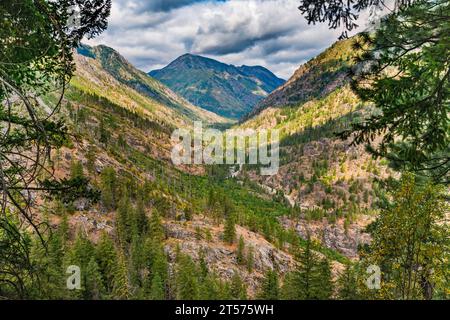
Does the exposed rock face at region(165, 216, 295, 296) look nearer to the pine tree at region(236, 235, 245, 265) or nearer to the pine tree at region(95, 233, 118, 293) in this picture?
the pine tree at region(236, 235, 245, 265)

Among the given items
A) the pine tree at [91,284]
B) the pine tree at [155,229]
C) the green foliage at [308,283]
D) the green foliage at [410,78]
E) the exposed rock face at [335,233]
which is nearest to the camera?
the green foliage at [410,78]

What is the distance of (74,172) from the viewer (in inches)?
3238

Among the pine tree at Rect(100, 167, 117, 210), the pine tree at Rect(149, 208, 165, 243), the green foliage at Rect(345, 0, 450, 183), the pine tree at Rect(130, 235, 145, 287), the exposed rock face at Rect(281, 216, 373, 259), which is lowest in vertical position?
the exposed rock face at Rect(281, 216, 373, 259)

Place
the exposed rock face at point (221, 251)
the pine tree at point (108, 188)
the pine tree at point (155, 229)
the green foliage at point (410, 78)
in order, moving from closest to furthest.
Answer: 1. the green foliage at point (410, 78)
2. the exposed rock face at point (221, 251)
3. the pine tree at point (155, 229)
4. the pine tree at point (108, 188)

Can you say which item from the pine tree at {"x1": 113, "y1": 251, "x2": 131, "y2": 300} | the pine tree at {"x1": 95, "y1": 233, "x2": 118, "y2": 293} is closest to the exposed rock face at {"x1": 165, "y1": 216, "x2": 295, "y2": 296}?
the pine tree at {"x1": 95, "y1": 233, "x2": 118, "y2": 293}

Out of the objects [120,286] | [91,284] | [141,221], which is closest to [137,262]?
[120,286]

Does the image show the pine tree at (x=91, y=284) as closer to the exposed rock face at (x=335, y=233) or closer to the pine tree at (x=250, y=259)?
the pine tree at (x=250, y=259)

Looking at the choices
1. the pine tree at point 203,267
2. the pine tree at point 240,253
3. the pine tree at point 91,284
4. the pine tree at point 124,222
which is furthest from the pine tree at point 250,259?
the pine tree at point 91,284

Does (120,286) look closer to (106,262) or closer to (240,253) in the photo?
(106,262)

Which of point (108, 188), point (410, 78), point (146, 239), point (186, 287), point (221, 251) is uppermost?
point (410, 78)
